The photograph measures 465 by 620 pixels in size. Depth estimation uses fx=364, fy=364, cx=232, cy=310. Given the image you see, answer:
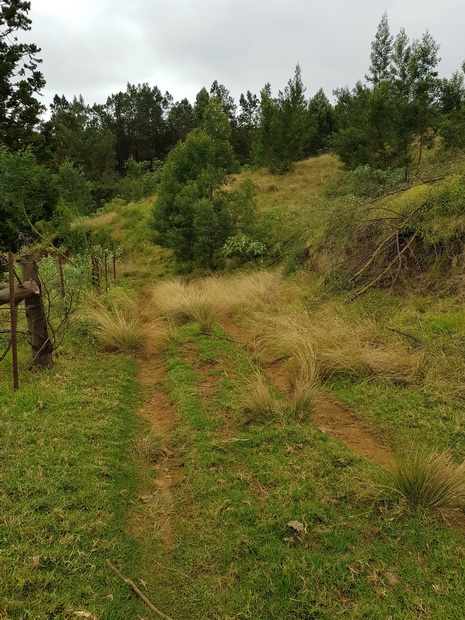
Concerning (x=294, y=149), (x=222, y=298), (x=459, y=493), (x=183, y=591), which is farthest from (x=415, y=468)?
(x=294, y=149)

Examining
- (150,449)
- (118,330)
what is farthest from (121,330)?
(150,449)

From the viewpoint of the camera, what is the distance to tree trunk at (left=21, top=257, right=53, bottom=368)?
455 centimetres

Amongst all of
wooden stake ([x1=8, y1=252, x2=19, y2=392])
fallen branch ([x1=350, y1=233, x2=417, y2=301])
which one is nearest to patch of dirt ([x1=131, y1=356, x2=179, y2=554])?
wooden stake ([x1=8, y1=252, x2=19, y2=392])

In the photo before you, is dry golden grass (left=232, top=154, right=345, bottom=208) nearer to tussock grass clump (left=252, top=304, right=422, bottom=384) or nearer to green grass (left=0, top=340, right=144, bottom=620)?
tussock grass clump (left=252, top=304, right=422, bottom=384)

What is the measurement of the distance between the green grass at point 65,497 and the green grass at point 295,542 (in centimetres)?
32

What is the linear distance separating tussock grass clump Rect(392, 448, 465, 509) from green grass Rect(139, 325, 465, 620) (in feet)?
0.34

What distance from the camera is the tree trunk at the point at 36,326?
4.55m

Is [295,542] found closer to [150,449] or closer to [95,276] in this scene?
[150,449]

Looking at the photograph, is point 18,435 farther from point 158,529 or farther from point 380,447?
point 380,447

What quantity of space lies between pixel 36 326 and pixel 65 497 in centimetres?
270

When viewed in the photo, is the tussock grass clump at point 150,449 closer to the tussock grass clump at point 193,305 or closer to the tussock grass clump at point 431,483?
the tussock grass clump at point 431,483

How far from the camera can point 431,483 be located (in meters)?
2.59

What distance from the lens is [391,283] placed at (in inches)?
257

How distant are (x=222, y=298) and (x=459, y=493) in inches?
250
